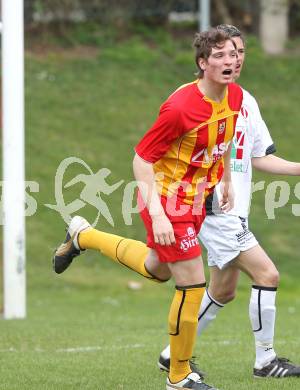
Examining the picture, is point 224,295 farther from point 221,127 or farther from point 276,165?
point 221,127

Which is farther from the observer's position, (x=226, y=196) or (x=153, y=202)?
(x=226, y=196)

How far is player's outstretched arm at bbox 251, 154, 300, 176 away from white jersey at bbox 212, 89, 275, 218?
0.13 ft

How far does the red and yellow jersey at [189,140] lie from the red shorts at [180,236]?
3.8 inches

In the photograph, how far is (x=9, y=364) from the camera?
692cm

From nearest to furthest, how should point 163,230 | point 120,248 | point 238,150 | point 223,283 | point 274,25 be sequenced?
point 163,230
point 120,248
point 238,150
point 223,283
point 274,25

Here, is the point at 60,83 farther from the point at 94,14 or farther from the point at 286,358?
the point at 286,358

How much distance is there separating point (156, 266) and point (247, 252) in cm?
81

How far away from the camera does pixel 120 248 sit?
6340mm

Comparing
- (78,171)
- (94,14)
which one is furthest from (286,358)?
(94,14)

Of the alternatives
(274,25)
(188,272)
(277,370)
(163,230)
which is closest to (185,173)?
(163,230)

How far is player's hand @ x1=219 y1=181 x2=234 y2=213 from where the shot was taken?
256 inches

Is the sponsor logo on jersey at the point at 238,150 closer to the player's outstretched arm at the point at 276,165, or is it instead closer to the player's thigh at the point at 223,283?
the player's outstretched arm at the point at 276,165

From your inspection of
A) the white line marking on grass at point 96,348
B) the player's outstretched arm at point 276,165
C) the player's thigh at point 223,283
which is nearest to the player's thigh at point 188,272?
the player's thigh at point 223,283

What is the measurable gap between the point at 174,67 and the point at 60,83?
7.89 feet
